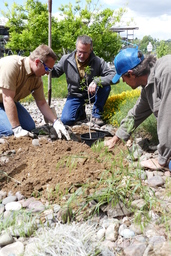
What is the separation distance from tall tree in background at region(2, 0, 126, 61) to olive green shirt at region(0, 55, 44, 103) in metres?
6.70

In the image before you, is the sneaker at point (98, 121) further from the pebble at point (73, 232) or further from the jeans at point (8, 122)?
the pebble at point (73, 232)

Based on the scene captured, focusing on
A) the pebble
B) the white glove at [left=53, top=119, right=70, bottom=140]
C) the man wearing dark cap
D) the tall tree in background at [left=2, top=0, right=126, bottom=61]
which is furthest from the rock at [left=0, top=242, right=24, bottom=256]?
the tall tree in background at [left=2, top=0, right=126, bottom=61]

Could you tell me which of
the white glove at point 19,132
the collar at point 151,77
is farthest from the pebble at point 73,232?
the white glove at point 19,132

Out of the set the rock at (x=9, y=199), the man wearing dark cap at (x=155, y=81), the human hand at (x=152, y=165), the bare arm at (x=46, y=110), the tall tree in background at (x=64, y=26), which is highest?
the tall tree in background at (x=64, y=26)

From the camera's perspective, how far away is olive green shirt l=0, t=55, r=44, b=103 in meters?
3.92

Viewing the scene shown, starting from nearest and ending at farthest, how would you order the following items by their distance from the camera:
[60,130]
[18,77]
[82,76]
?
[18,77]
[60,130]
[82,76]

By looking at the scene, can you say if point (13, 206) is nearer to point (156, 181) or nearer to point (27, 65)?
point (156, 181)

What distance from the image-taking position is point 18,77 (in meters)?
4.11

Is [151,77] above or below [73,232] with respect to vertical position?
above

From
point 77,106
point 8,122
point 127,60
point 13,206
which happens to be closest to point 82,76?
point 77,106

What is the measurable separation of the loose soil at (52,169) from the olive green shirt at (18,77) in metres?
0.92

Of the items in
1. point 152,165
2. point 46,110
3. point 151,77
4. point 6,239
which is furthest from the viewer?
point 46,110

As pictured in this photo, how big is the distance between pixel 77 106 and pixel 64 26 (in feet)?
22.5

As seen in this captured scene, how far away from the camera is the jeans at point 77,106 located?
526 cm
